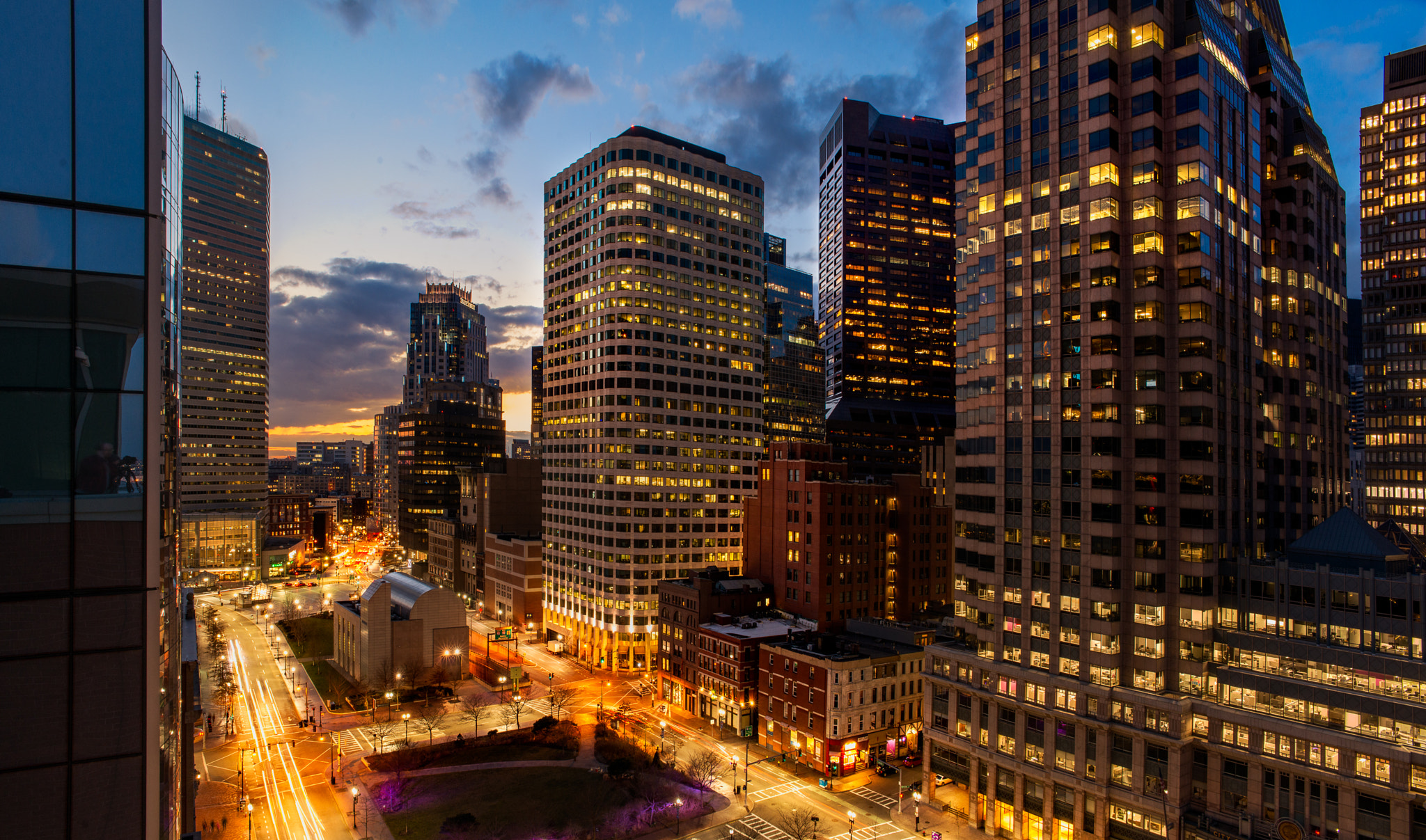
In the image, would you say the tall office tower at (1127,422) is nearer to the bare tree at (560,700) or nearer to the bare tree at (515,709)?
the bare tree at (560,700)

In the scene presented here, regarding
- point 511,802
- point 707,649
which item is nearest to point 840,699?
point 707,649

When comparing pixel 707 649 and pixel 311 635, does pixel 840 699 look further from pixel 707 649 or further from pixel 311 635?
pixel 311 635

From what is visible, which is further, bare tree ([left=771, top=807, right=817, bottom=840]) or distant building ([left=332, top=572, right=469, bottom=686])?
distant building ([left=332, top=572, right=469, bottom=686])

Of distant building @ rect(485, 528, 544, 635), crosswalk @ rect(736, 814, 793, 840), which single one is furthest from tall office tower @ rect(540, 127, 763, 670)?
crosswalk @ rect(736, 814, 793, 840)

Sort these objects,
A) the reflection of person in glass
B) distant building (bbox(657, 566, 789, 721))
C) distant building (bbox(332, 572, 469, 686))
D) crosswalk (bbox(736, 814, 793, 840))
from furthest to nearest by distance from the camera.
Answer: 1. distant building (bbox(332, 572, 469, 686))
2. distant building (bbox(657, 566, 789, 721))
3. crosswalk (bbox(736, 814, 793, 840))
4. the reflection of person in glass

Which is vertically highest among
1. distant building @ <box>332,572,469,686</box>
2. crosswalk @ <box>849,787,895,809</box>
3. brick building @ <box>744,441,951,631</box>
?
brick building @ <box>744,441,951,631</box>

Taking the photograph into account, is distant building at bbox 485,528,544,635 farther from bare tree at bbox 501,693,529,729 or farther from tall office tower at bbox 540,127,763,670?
bare tree at bbox 501,693,529,729
